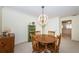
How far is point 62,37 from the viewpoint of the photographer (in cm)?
234

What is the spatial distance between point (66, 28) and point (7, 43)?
1.42 metres

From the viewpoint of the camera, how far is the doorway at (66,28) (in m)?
2.36

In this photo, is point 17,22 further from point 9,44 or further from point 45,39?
point 45,39

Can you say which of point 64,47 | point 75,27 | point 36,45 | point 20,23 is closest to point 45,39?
point 36,45

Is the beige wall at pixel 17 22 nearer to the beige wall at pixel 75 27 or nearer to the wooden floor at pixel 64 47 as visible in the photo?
the wooden floor at pixel 64 47

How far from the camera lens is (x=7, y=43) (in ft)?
6.89

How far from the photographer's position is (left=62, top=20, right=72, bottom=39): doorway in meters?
2.36

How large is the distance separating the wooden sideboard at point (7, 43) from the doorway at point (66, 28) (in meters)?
1.19

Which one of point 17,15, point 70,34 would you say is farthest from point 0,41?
point 70,34

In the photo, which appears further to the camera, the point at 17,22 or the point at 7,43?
the point at 17,22

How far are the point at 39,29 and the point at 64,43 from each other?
71cm

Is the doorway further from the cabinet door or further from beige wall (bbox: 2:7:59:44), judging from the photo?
the cabinet door

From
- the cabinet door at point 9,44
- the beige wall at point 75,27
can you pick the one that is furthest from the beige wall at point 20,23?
the beige wall at point 75,27
